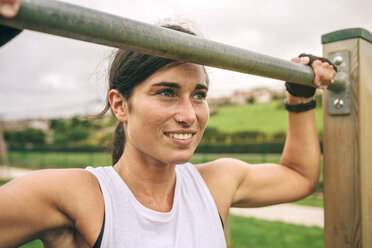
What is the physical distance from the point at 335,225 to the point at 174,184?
0.76 metres

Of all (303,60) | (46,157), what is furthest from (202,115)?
(46,157)

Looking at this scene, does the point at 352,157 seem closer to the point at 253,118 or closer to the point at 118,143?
the point at 118,143

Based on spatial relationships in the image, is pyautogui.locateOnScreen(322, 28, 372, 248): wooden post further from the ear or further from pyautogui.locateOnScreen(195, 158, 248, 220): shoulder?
the ear

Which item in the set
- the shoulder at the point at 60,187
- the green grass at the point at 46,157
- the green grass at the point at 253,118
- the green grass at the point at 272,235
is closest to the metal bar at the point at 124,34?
the shoulder at the point at 60,187

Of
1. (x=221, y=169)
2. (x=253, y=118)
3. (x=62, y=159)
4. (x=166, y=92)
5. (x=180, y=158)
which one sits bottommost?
(x=62, y=159)

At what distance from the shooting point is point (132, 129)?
136cm

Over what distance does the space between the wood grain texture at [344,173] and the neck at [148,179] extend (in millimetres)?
751

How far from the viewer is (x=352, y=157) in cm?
151

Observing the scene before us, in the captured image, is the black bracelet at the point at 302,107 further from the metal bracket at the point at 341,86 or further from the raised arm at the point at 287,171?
the metal bracket at the point at 341,86

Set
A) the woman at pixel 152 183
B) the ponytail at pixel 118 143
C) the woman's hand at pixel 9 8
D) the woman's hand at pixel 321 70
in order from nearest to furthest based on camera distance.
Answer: the woman's hand at pixel 9 8 → the woman at pixel 152 183 → the woman's hand at pixel 321 70 → the ponytail at pixel 118 143

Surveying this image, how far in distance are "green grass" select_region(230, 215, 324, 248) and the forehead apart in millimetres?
4198

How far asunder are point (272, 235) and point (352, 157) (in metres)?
4.41

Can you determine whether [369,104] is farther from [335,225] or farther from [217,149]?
[217,149]

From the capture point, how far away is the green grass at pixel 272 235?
5039mm
